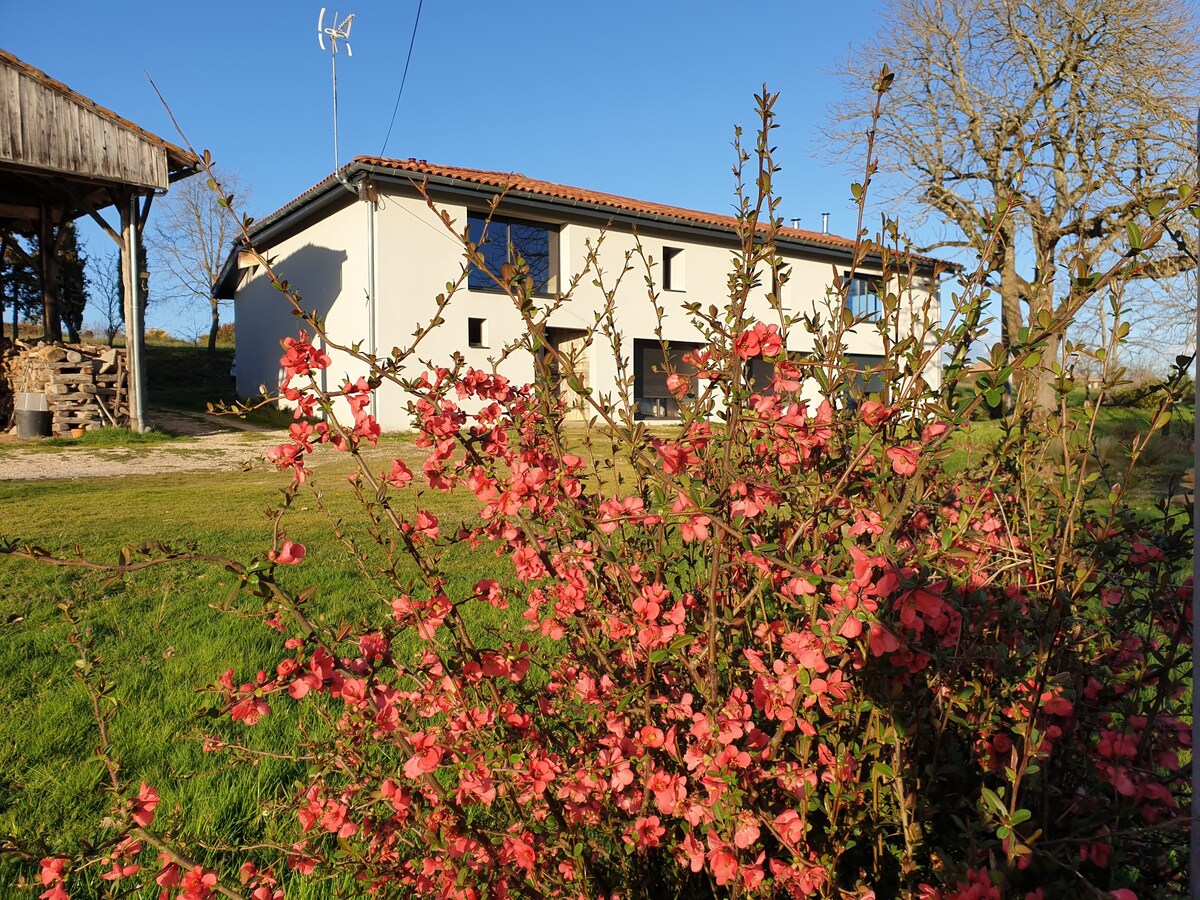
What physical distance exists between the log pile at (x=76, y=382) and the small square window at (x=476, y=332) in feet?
20.5

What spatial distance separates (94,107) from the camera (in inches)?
479

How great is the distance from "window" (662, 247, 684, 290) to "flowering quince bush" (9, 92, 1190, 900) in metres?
17.7

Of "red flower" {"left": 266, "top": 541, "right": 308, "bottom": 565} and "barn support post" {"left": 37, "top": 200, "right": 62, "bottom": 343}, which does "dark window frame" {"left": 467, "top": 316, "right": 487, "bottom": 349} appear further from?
"red flower" {"left": 266, "top": 541, "right": 308, "bottom": 565}

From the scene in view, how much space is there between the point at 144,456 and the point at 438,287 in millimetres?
6442

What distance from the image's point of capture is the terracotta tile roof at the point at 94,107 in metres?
11.4

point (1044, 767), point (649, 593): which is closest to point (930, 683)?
point (1044, 767)

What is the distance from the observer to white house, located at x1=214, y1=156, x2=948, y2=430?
14.9m

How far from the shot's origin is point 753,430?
1795mm

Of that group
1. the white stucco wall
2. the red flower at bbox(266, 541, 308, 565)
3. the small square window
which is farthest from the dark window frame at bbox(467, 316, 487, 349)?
the red flower at bbox(266, 541, 308, 565)

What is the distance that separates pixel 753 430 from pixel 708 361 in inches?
7.5

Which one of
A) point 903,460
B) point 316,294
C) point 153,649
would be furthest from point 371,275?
point 903,460

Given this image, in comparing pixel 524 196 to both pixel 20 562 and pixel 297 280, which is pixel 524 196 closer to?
pixel 297 280

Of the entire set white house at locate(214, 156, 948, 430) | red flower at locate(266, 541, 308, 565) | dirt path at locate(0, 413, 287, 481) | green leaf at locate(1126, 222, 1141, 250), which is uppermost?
white house at locate(214, 156, 948, 430)

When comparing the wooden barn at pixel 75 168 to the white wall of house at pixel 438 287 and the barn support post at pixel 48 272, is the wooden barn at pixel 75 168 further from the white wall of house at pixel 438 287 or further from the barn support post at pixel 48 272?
the white wall of house at pixel 438 287
